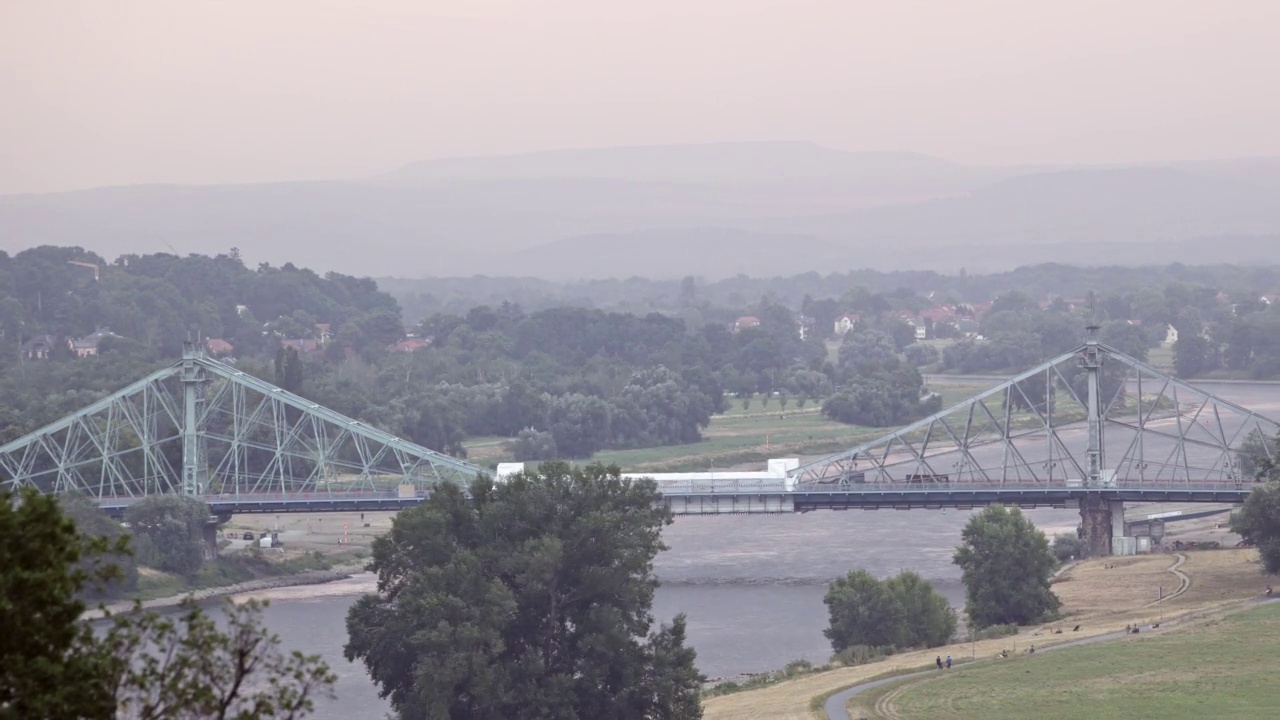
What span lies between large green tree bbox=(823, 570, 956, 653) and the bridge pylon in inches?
753

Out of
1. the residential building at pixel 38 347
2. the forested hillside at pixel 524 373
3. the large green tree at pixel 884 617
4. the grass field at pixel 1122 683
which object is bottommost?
the grass field at pixel 1122 683

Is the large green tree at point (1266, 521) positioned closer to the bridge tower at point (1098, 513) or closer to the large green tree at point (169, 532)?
the bridge tower at point (1098, 513)

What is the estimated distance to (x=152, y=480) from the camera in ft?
347

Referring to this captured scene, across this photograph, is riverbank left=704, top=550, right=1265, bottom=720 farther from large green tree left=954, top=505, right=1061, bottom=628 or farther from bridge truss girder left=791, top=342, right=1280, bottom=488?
bridge truss girder left=791, top=342, right=1280, bottom=488

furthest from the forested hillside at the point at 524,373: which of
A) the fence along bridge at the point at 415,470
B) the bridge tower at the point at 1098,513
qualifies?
the bridge tower at the point at 1098,513

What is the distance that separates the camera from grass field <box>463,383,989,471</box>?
436ft

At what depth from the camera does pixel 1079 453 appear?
415 feet

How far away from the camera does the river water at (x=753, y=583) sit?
69.8 metres

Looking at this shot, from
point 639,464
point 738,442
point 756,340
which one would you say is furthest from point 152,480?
point 756,340

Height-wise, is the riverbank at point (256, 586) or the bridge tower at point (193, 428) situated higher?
the bridge tower at point (193, 428)

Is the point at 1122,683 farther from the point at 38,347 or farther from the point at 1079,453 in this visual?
the point at 38,347

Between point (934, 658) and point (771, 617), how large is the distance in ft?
54.9

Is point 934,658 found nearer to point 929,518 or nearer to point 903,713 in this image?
point 903,713

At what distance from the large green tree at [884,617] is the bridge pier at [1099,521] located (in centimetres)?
2695
